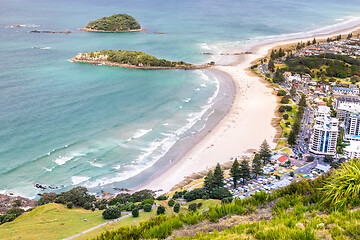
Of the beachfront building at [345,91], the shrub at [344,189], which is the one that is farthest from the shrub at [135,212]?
the beachfront building at [345,91]

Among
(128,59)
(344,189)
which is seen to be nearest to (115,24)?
(128,59)

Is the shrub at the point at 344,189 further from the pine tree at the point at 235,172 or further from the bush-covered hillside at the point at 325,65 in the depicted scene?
the bush-covered hillside at the point at 325,65

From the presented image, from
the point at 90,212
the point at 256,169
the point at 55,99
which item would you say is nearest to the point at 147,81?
the point at 55,99

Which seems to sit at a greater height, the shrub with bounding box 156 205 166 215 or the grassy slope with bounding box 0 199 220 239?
the shrub with bounding box 156 205 166 215

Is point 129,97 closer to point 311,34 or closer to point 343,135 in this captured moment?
point 343,135

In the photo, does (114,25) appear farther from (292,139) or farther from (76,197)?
(76,197)

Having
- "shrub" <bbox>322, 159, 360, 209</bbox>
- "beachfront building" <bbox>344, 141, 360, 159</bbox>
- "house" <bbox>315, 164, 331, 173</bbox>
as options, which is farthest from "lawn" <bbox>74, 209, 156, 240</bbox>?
"beachfront building" <bbox>344, 141, 360, 159</bbox>

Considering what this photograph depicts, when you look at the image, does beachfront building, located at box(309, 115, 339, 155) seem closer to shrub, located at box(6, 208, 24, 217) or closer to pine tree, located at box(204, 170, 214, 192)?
pine tree, located at box(204, 170, 214, 192)
